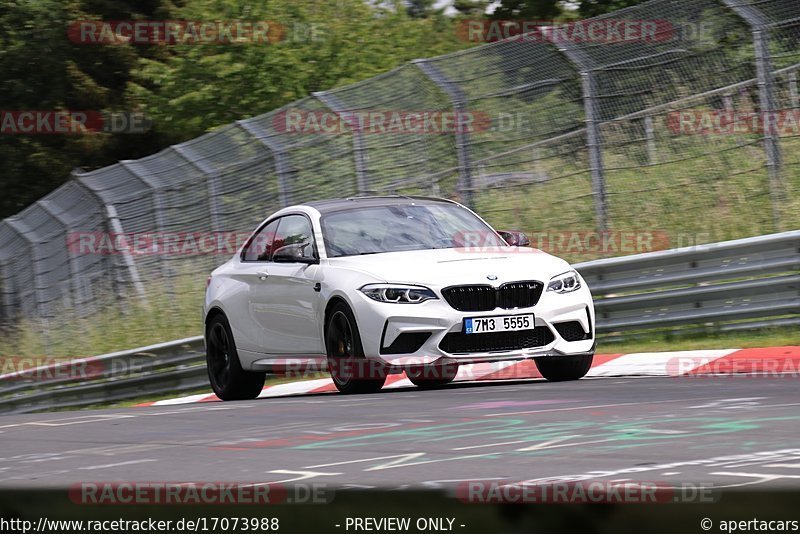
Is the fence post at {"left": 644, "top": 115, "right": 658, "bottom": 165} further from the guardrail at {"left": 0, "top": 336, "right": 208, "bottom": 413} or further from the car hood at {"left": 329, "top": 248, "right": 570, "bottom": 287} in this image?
the guardrail at {"left": 0, "top": 336, "right": 208, "bottom": 413}

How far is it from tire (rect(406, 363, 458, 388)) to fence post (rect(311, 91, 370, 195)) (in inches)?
194

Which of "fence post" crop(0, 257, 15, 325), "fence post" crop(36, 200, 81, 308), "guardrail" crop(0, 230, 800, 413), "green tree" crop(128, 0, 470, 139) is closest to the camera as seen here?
"guardrail" crop(0, 230, 800, 413)

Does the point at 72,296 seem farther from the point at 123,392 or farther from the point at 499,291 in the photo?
the point at 499,291

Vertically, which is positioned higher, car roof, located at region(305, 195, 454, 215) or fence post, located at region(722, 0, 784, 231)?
fence post, located at region(722, 0, 784, 231)

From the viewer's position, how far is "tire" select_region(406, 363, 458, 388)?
1004 cm

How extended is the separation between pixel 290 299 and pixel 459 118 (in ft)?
15.9

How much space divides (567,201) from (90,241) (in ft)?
28.4

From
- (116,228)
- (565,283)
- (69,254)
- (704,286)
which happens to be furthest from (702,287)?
(69,254)

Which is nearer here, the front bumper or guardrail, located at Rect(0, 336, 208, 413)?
the front bumper

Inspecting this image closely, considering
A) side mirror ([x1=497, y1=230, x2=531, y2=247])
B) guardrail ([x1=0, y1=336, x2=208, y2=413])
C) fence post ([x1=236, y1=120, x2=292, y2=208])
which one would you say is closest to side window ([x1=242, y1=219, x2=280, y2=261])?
side mirror ([x1=497, y1=230, x2=531, y2=247])

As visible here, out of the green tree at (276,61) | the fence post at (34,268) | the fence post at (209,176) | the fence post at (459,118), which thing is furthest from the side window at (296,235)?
the green tree at (276,61)

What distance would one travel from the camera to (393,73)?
16094 millimetres

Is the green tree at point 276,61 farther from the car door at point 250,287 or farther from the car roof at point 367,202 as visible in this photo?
the car roof at point 367,202

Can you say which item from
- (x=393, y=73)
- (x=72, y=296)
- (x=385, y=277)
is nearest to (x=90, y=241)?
(x=72, y=296)
